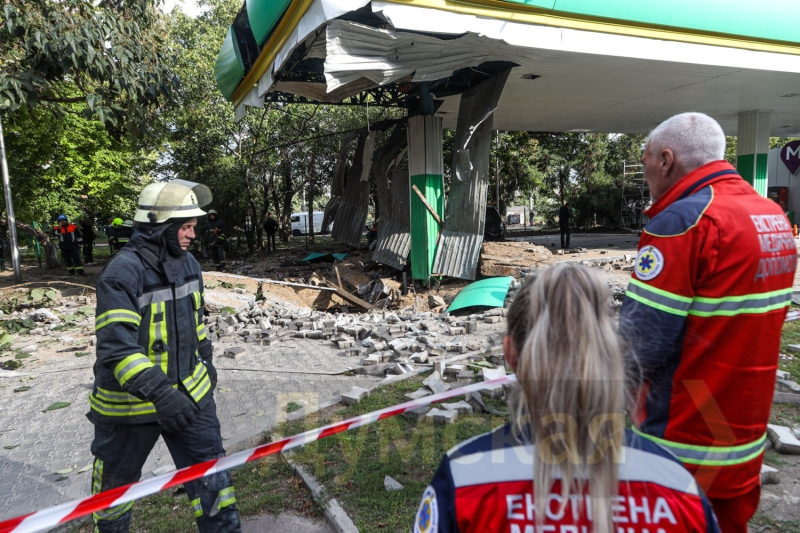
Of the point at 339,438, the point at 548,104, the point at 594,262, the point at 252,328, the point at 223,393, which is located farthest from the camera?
the point at 548,104

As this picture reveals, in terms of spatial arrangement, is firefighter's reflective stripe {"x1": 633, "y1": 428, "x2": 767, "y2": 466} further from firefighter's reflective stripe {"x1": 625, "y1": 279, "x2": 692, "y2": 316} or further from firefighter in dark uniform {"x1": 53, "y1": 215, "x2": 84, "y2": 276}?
firefighter in dark uniform {"x1": 53, "y1": 215, "x2": 84, "y2": 276}

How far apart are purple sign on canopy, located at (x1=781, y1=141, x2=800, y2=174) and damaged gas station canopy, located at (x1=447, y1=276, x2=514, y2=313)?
21004mm

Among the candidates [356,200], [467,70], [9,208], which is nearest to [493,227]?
[356,200]

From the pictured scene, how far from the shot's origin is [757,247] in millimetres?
1640

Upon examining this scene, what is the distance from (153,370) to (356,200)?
43.6ft

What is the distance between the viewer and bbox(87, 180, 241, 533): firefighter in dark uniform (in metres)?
2.50

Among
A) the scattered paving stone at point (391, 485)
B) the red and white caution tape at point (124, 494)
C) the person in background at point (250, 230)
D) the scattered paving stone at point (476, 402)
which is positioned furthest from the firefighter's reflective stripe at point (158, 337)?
the person in background at point (250, 230)

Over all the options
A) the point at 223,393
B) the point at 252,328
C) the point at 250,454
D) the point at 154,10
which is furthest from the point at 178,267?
the point at 154,10

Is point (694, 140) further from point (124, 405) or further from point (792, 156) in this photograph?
point (792, 156)

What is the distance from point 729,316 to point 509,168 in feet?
77.8

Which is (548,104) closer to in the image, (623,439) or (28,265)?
(623,439)

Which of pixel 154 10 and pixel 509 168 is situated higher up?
pixel 154 10

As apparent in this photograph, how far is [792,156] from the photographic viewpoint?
23.2 m

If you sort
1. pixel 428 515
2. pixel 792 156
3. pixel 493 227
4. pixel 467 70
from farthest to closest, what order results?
1. pixel 792 156
2. pixel 493 227
3. pixel 467 70
4. pixel 428 515
